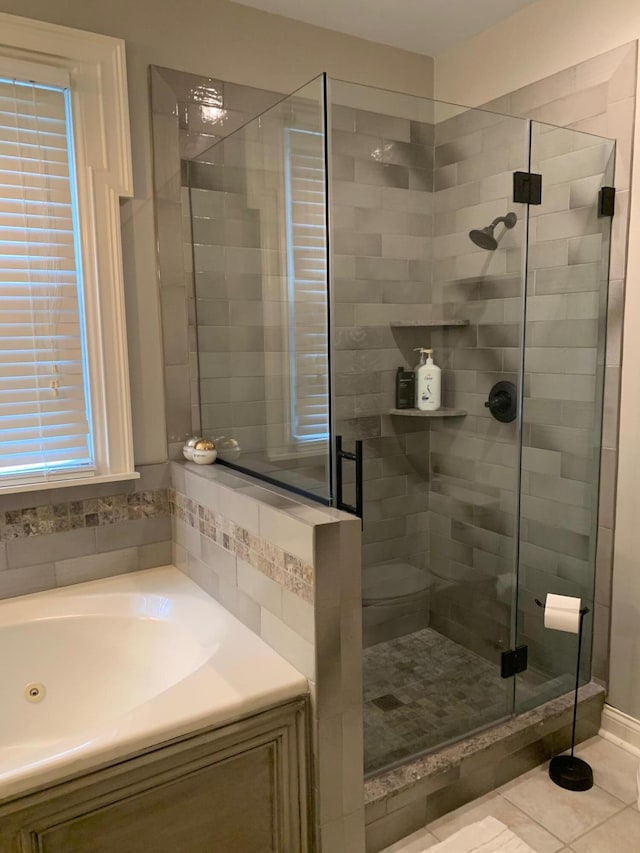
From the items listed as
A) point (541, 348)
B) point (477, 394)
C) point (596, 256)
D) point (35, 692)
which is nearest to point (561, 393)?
point (541, 348)

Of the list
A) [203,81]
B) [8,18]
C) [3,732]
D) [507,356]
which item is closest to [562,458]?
[507,356]

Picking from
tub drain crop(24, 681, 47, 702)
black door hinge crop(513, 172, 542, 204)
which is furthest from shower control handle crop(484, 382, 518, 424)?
tub drain crop(24, 681, 47, 702)

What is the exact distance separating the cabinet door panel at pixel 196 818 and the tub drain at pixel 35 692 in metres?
0.70

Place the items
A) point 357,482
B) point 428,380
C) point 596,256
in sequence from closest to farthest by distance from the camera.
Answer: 1. point 357,482
2. point 596,256
3. point 428,380

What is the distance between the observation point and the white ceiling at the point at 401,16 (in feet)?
7.34

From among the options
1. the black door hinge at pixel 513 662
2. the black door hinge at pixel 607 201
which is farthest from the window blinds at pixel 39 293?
the black door hinge at pixel 607 201

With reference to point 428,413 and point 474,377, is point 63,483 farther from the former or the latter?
point 474,377

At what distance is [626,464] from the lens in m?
2.09

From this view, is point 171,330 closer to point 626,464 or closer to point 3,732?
point 3,732

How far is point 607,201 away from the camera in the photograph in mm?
2061

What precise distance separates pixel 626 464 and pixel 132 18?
2.19 metres

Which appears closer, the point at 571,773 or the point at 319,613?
the point at 319,613

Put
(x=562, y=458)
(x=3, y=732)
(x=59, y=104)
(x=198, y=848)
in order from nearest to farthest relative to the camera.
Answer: (x=198, y=848), (x=3, y=732), (x=59, y=104), (x=562, y=458)

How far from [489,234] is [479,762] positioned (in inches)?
70.9
